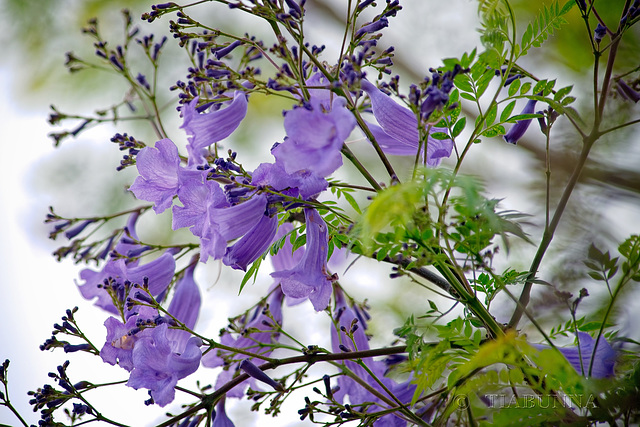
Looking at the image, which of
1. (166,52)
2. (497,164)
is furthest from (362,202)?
(166,52)

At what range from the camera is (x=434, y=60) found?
6.30 feet

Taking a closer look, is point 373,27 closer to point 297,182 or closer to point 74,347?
point 297,182

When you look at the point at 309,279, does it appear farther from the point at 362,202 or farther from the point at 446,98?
the point at 362,202

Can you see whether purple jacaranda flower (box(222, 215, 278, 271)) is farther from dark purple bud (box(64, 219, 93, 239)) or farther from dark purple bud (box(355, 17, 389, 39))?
dark purple bud (box(64, 219, 93, 239))

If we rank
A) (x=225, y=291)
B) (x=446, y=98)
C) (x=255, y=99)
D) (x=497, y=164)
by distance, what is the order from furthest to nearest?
(x=255, y=99), (x=225, y=291), (x=497, y=164), (x=446, y=98)

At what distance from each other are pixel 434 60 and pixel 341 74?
1434 millimetres

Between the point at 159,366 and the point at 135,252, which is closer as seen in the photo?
the point at 159,366

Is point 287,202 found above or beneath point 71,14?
beneath

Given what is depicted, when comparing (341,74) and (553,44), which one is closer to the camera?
(341,74)

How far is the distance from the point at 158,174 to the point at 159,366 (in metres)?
0.24

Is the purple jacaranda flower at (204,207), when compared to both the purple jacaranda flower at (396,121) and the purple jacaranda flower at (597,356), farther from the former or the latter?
the purple jacaranda flower at (597,356)

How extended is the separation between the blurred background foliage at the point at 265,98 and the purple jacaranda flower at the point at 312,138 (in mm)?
759

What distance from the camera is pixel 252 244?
0.64 meters

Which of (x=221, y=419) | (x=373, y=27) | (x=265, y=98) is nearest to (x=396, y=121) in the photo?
(x=373, y=27)
